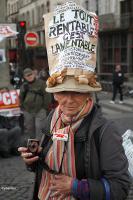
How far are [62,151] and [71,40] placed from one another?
0.55 metres

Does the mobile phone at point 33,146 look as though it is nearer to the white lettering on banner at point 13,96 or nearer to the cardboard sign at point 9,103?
the cardboard sign at point 9,103

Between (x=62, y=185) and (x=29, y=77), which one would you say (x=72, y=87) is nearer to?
(x=62, y=185)

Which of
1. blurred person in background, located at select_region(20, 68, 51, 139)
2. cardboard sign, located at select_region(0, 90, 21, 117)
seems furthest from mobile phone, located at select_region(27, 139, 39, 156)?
cardboard sign, located at select_region(0, 90, 21, 117)

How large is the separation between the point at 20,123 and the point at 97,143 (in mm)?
7836

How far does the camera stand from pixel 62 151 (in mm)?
2242

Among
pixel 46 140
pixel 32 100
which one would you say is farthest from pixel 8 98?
pixel 46 140

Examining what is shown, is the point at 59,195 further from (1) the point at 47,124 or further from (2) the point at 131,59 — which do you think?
(2) the point at 131,59

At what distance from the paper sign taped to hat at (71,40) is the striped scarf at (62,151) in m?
0.20

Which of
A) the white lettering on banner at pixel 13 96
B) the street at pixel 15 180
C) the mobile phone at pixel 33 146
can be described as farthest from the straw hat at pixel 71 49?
the white lettering on banner at pixel 13 96

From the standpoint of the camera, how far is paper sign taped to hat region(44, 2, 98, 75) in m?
2.28

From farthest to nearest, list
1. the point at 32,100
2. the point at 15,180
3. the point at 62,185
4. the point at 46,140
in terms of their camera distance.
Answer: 1. the point at 32,100
2. the point at 15,180
3. the point at 46,140
4. the point at 62,185

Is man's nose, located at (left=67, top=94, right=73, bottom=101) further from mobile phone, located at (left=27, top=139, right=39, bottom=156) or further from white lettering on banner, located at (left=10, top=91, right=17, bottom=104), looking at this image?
white lettering on banner, located at (left=10, top=91, right=17, bottom=104)

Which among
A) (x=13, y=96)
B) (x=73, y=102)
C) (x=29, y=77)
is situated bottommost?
(x=13, y=96)

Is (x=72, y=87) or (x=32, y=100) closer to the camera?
(x=72, y=87)
